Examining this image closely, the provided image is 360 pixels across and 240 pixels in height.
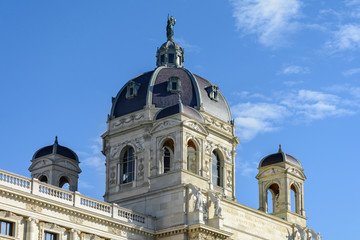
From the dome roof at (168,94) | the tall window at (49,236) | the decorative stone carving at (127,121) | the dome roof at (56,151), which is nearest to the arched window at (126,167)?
the decorative stone carving at (127,121)

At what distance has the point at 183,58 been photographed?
8469 centimetres

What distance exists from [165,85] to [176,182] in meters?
17.0

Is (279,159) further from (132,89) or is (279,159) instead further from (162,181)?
(162,181)

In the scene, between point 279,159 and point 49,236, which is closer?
point 49,236

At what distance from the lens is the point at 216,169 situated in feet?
258

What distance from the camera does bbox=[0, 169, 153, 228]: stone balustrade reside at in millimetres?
53156

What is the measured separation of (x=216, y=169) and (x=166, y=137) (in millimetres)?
13344

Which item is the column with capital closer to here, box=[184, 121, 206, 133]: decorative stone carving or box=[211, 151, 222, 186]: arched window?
box=[184, 121, 206, 133]: decorative stone carving

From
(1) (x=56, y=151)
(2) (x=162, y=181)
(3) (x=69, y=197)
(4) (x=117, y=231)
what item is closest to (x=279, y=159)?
(2) (x=162, y=181)

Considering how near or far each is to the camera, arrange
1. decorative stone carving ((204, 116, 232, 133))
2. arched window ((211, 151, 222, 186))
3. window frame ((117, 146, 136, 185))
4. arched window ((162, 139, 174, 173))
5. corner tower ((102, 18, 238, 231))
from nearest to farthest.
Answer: corner tower ((102, 18, 238, 231)), arched window ((162, 139, 174, 173)), window frame ((117, 146, 136, 185)), arched window ((211, 151, 222, 186)), decorative stone carving ((204, 116, 232, 133))

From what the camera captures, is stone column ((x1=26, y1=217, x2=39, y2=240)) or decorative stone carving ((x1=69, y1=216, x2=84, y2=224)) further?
decorative stone carving ((x1=69, y1=216, x2=84, y2=224))

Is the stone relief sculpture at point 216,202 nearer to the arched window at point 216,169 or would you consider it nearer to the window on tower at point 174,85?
the arched window at point 216,169

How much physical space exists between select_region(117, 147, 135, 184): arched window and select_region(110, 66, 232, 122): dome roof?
4.13 m

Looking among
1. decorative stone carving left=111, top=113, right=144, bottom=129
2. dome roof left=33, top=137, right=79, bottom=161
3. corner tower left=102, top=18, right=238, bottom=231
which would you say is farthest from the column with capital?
decorative stone carving left=111, top=113, right=144, bottom=129
